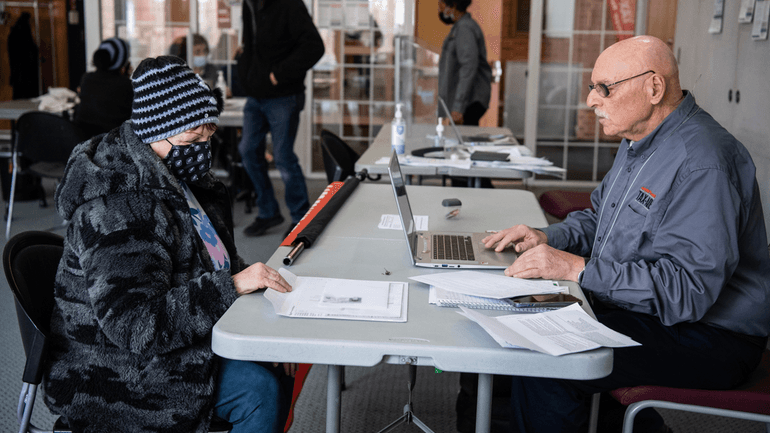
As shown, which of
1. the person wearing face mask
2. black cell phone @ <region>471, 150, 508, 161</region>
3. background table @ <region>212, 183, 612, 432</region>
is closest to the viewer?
background table @ <region>212, 183, 612, 432</region>

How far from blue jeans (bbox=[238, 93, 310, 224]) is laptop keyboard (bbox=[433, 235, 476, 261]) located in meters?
2.66

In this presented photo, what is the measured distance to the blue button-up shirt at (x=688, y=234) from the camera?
143 centimetres

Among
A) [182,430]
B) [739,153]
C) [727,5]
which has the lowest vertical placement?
[182,430]

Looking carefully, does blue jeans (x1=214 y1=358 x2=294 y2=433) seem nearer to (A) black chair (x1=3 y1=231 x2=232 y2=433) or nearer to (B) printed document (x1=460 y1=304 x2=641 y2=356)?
(A) black chair (x1=3 y1=231 x2=232 y2=433)

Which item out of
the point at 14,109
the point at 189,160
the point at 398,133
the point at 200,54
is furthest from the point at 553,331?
the point at 200,54

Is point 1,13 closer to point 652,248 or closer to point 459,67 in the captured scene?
point 459,67

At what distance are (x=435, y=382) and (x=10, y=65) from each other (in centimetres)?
777

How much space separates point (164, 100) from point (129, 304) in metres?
0.48

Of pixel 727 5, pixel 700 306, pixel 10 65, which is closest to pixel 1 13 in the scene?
pixel 10 65

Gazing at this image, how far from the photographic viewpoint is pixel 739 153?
1550mm

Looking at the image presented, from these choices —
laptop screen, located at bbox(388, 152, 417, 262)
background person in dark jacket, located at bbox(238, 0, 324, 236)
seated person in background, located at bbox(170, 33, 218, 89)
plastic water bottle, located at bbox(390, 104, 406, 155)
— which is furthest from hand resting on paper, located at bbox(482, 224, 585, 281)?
seated person in background, located at bbox(170, 33, 218, 89)

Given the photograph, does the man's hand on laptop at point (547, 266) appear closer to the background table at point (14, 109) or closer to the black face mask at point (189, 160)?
the black face mask at point (189, 160)

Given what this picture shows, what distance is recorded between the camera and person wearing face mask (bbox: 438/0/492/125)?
4.57m

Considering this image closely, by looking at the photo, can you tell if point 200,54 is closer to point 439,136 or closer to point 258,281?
point 439,136
